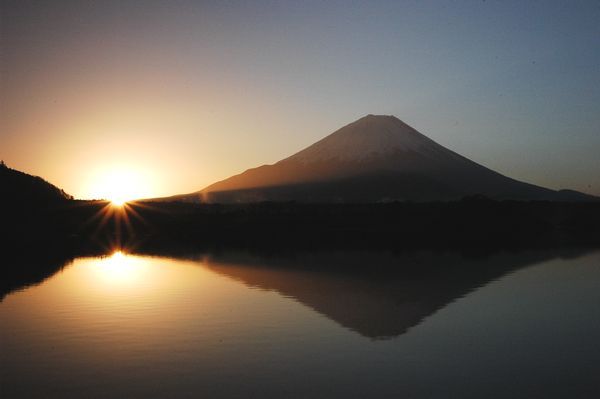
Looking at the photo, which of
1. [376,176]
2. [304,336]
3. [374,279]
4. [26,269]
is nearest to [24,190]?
[26,269]

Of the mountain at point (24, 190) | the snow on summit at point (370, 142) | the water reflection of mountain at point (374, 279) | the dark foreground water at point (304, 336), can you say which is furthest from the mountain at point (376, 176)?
the dark foreground water at point (304, 336)

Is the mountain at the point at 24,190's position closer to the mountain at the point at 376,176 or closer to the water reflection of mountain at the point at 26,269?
the water reflection of mountain at the point at 26,269

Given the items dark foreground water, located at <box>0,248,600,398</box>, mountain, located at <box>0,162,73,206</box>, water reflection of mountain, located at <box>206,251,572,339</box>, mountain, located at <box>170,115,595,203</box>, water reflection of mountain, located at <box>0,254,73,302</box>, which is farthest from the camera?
mountain, located at <box>170,115,595,203</box>

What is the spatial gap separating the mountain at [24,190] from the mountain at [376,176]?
7181cm

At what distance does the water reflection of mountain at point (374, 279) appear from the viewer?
67.9ft

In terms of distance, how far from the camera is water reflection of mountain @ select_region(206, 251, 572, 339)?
67.9 feet

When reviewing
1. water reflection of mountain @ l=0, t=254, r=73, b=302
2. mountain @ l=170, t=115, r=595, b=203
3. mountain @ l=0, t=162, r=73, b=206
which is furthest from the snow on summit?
water reflection of mountain @ l=0, t=254, r=73, b=302

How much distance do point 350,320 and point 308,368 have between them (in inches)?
244

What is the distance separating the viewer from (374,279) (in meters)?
30.7

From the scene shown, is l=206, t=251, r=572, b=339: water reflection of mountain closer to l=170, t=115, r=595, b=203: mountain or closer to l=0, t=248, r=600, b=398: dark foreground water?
l=0, t=248, r=600, b=398: dark foreground water

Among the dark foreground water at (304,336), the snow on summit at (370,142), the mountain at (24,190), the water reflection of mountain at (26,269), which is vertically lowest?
the dark foreground water at (304,336)

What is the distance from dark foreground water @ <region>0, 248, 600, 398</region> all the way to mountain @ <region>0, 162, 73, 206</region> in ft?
205

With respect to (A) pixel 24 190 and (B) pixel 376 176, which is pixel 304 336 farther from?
(B) pixel 376 176

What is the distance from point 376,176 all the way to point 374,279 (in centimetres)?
14068
